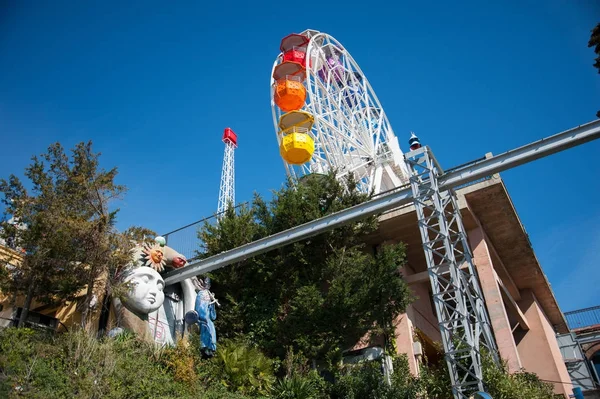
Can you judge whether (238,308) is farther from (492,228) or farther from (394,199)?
(492,228)

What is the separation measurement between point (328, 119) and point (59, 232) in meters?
18.4

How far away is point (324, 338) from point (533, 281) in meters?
15.3

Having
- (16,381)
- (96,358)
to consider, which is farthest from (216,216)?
(16,381)

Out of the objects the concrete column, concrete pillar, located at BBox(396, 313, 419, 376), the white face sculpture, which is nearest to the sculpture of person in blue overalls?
the white face sculpture

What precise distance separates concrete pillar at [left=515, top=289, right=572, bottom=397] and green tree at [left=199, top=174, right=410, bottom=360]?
412 inches

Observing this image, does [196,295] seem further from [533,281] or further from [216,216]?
[533,281]

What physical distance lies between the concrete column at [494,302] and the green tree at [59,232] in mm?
13893

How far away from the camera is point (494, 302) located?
64.2 feet

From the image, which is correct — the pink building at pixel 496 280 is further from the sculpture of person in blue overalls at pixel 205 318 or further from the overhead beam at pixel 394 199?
the sculpture of person in blue overalls at pixel 205 318

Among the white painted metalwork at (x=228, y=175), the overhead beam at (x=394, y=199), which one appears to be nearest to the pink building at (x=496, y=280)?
the overhead beam at (x=394, y=199)

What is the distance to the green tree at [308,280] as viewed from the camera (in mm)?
18250

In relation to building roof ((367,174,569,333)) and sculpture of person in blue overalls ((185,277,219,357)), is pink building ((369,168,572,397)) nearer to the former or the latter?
building roof ((367,174,569,333))

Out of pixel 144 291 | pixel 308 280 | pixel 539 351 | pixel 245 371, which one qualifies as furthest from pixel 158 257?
pixel 539 351

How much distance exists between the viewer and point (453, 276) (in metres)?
14.9
